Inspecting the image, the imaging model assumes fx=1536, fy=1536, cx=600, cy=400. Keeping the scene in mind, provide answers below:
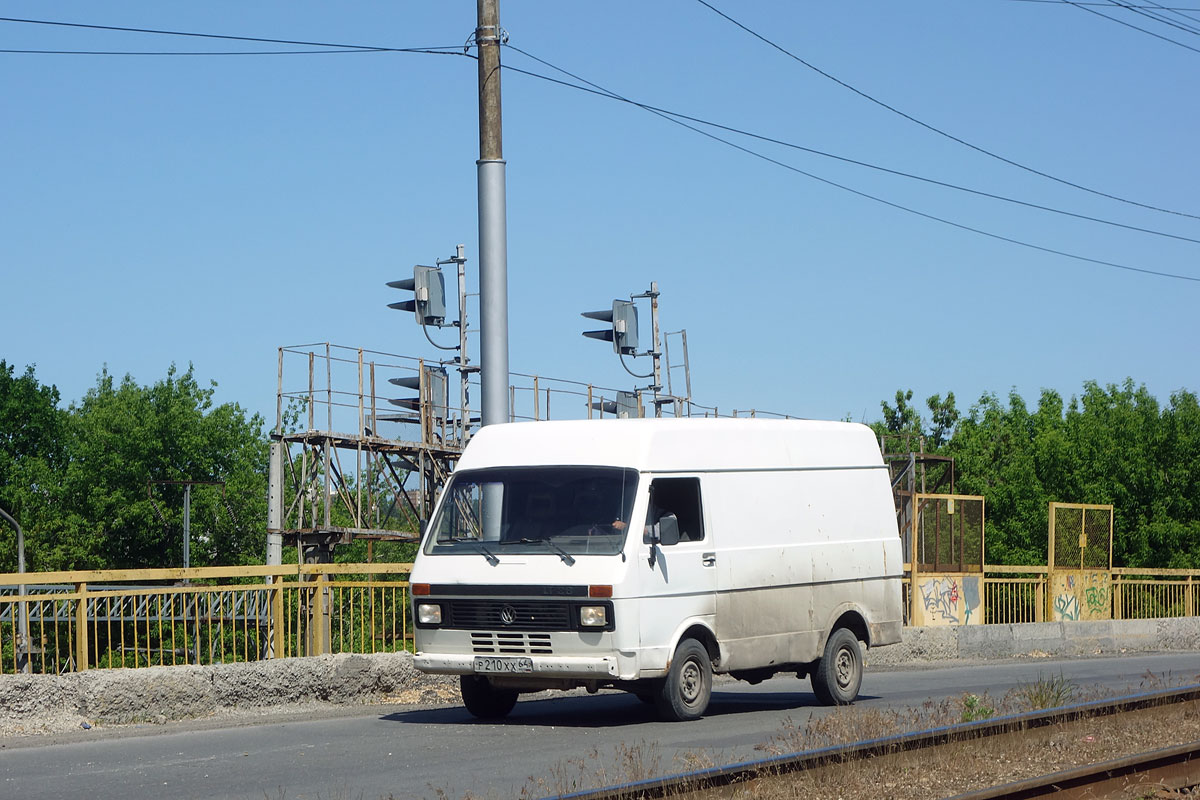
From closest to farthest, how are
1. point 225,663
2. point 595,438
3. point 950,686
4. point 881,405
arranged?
point 595,438 < point 225,663 < point 950,686 < point 881,405

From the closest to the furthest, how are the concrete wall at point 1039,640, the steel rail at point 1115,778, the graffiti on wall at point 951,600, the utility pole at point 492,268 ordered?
the steel rail at point 1115,778
the utility pole at point 492,268
the concrete wall at point 1039,640
the graffiti on wall at point 951,600

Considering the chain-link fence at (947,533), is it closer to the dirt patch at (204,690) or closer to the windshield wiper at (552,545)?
the dirt patch at (204,690)

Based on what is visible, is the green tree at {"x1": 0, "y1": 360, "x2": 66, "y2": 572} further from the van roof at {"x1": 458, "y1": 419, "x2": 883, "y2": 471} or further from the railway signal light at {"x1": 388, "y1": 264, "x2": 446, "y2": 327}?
the van roof at {"x1": 458, "y1": 419, "x2": 883, "y2": 471}

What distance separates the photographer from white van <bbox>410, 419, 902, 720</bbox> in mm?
12055

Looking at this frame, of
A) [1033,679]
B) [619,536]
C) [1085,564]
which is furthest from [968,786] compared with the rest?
[1085,564]

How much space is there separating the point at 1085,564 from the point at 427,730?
19.4m

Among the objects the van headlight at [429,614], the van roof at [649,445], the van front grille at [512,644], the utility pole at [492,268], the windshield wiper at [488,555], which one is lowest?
the van front grille at [512,644]

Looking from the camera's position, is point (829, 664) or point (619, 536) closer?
point (619, 536)

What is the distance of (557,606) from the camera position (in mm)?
12039

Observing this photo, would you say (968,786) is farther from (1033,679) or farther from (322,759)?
(1033,679)

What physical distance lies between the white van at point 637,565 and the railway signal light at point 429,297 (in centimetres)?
1440

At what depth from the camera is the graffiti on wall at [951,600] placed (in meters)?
23.8

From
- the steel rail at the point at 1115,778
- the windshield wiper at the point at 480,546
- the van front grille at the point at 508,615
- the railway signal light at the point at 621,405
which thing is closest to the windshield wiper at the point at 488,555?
the windshield wiper at the point at 480,546

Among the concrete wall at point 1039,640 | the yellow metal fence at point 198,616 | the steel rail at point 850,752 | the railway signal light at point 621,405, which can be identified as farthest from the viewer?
the railway signal light at point 621,405
